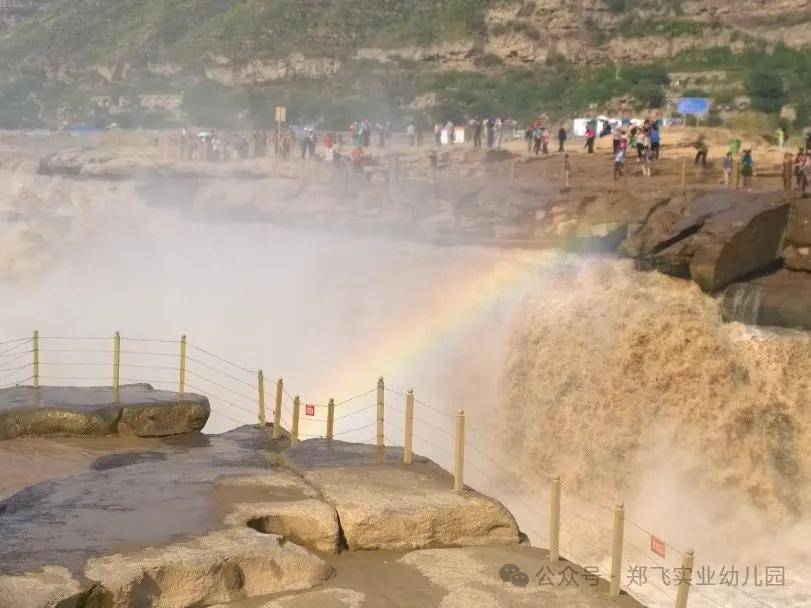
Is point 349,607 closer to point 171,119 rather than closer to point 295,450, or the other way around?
point 295,450

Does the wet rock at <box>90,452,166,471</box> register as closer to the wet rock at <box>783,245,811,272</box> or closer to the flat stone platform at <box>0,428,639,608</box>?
the flat stone platform at <box>0,428,639,608</box>

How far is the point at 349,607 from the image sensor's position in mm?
8078

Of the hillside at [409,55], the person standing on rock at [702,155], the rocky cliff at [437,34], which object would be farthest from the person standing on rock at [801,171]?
the rocky cliff at [437,34]

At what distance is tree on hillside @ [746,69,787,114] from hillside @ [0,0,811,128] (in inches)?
26.8

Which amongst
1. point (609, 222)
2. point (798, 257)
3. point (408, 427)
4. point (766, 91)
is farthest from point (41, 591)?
point (766, 91)

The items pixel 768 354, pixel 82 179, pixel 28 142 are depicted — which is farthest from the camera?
pixel 28 142

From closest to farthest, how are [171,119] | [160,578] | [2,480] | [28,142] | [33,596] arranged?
[33,596], [160,578], [2,480], [28,142], [171,119]

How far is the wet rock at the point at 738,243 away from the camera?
1898cm

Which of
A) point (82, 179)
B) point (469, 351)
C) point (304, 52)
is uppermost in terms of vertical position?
point (304, 52)

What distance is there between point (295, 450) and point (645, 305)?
8.97 metres

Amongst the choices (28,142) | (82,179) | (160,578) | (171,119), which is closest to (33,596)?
(160,578)

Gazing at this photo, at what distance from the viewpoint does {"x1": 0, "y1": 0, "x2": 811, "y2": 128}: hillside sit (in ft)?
183

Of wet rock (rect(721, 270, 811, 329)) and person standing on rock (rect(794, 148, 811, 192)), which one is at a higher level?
person standing on rock (rect(794, 148, 811, 192))

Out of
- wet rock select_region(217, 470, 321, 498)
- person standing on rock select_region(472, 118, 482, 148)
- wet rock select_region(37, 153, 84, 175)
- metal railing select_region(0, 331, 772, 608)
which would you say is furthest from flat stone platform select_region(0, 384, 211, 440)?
wet rock select_region(37, 153, 84, 175)
